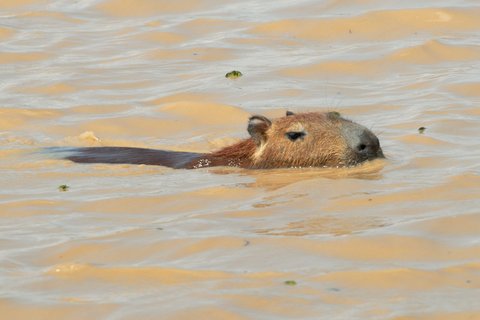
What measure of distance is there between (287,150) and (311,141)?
207 mm

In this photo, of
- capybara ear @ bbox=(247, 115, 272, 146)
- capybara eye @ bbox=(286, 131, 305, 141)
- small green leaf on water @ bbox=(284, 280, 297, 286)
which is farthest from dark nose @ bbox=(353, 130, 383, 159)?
small green leaf on water @ bbox=(284, 280, 297, 286)

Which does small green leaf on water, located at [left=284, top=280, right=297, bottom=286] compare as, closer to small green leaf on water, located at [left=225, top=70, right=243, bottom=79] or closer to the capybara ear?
the capybara ear

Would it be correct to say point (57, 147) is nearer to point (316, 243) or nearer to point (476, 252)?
point (316, 243)

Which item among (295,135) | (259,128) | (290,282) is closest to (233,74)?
(259,128)

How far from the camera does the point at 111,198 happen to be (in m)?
7.92

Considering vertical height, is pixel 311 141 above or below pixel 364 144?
above

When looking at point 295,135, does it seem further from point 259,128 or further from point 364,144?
point 364,144

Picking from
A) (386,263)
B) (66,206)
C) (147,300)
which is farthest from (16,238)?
(386,263)

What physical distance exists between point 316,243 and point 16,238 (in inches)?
69.2

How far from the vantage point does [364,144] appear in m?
8.70

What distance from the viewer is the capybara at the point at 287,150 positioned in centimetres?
876

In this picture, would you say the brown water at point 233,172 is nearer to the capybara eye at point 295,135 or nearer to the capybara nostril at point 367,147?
the capybara nostril at point 367,147

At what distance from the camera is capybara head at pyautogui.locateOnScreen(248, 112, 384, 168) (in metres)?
8.73

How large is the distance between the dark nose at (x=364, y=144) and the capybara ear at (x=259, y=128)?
27.4 inches
